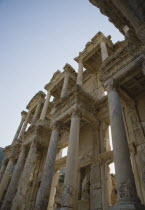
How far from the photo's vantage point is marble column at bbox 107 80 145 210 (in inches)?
190

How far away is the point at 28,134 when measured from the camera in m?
15.4

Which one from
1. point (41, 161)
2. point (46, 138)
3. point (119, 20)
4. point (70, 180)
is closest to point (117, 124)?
point (70, 180)

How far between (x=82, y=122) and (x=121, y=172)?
24.2 ft

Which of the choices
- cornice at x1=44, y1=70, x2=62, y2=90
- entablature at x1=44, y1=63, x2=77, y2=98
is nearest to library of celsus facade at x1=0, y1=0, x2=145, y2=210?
entablature at x1=44, y1=63, x2=77, y2=98

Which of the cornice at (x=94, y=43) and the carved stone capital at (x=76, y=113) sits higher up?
the cornice at (x=94, y=43)

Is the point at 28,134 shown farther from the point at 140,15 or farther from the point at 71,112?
the point at 140,15

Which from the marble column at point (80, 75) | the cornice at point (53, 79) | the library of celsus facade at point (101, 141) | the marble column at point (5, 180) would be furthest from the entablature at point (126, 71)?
the marble column at point (5, 180)

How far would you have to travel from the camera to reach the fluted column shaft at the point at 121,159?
508cm

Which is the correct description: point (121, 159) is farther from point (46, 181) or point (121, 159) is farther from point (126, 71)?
point (46, 181)

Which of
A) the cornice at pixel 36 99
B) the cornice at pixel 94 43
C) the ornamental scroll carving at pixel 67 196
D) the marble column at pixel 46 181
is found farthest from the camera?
the cornice at pixel 36 99

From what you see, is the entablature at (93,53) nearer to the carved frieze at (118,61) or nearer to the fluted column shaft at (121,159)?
the carved frieze at (118,61)

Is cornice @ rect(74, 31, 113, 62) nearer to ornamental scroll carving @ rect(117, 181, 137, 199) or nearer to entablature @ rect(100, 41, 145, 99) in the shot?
entablature @ rect(100, 41, 145, 99)

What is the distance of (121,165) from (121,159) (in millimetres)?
218

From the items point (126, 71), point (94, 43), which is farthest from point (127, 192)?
point (94, 43)
